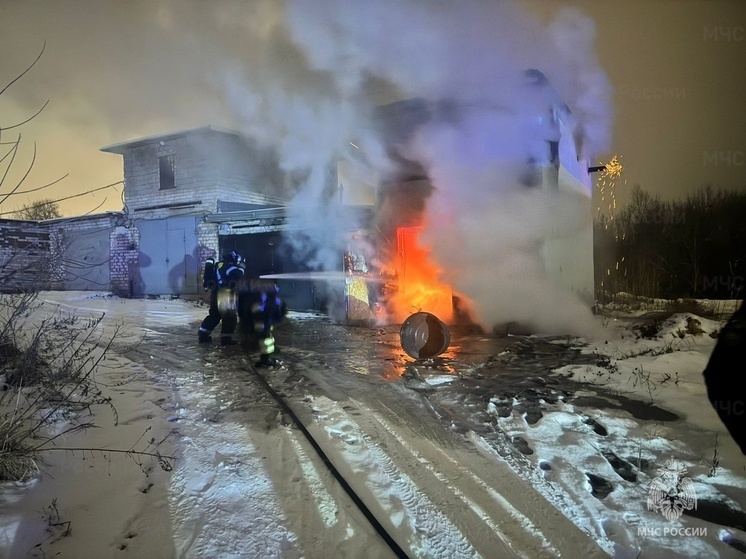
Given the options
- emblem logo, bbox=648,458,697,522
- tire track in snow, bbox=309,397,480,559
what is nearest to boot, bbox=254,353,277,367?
tire track in snow, bbox=309,397,480,559

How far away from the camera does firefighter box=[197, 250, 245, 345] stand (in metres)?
8.47

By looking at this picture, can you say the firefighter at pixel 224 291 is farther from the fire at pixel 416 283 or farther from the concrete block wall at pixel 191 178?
the concrete block wall at pixel 191 178

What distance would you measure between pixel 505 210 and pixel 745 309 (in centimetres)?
544

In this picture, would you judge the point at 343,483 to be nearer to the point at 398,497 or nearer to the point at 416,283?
the point at 398,497

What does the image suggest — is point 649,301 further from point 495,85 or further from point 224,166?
point 224,166

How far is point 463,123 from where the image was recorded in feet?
33.6

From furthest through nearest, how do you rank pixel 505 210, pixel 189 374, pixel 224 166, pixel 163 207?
pixel 163 207 → pixel 224 166 → pixel 505 210 → pixel 189 374

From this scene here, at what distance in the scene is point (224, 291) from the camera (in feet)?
28.7

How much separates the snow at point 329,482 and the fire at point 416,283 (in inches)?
222

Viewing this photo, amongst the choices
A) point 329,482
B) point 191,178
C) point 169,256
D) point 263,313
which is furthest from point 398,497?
point 191,178

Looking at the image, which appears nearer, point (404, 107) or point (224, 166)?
point (404, 107)

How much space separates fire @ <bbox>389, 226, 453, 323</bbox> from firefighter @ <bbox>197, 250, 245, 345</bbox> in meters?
4.53

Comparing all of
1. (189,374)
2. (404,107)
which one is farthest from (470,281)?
(189,374)

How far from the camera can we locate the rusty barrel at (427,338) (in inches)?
310
